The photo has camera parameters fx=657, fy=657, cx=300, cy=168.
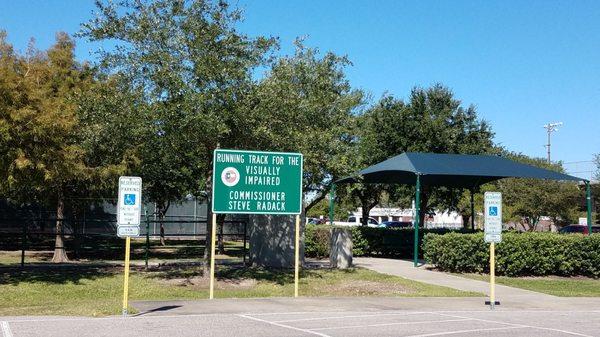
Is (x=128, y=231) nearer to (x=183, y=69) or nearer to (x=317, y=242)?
(x=183, y=69)

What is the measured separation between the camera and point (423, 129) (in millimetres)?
31688

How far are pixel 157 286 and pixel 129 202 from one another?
5.38 meters

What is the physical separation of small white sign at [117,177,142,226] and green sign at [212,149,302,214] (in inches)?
119

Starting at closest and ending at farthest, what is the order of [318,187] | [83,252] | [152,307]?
1. [152,307]
2. [83,252]
3. [318,187]

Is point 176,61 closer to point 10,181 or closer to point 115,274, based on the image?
point 10,181

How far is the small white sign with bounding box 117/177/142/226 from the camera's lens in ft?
38.6

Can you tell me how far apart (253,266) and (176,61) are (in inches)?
316

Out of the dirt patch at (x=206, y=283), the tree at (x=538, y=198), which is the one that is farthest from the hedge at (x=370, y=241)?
the tree at (x=538, y=198)

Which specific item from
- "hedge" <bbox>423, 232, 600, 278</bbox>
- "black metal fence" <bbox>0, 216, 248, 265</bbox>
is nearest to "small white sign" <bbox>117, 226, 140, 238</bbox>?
"black metal fence" <bbox>0, 216, 248, 265</bbox>

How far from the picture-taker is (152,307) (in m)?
13.2

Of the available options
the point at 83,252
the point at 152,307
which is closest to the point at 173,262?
the point at 83,252

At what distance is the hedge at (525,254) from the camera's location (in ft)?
68.6

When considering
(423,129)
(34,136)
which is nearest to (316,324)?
(34,136)

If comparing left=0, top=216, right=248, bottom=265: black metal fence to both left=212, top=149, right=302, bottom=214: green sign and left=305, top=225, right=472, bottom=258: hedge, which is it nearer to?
left=305, top=225, right=472, bottom=258: hedge
